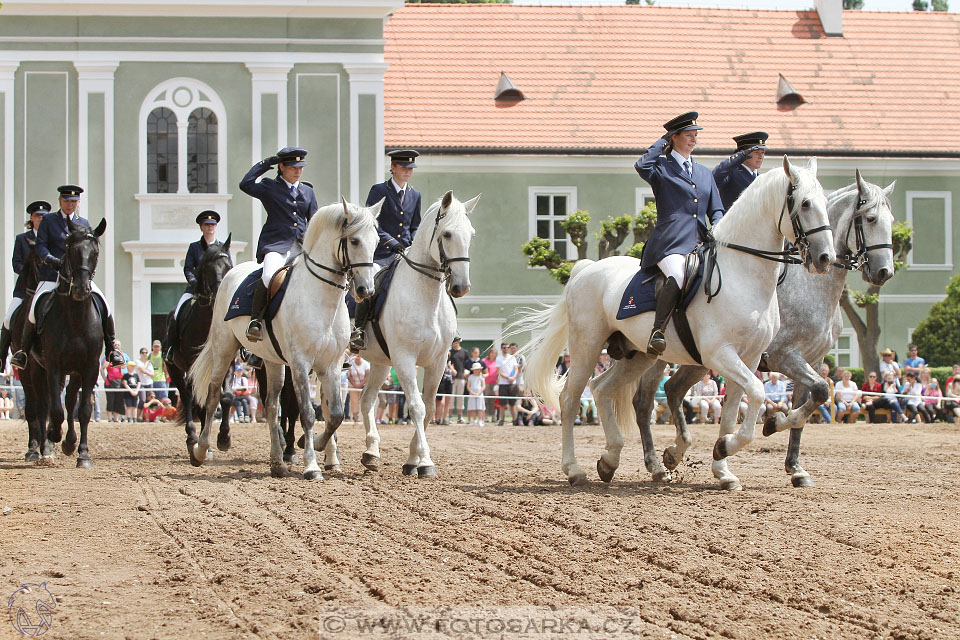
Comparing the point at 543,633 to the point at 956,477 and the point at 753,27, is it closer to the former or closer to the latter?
the point at 956,477

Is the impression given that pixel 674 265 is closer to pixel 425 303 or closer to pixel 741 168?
pixel 741 168

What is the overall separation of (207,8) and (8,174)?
6754 millimetres

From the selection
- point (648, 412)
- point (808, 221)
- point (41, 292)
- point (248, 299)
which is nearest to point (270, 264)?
point (248, 299)

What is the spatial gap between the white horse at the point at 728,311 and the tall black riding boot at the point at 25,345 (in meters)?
6.25

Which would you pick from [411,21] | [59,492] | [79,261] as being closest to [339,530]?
[59,492]

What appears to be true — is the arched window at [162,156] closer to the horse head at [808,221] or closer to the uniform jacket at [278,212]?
the uniform jacket at [278,212]

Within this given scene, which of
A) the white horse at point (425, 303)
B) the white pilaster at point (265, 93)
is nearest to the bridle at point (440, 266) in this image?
the white horse at point (425, 303)

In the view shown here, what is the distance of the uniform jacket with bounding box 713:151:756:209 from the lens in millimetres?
12281

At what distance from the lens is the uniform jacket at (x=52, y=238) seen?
1379 cm

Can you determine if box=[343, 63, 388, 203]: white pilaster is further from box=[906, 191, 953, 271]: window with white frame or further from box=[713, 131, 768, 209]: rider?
box=[713, 131, 768, 209]: rider

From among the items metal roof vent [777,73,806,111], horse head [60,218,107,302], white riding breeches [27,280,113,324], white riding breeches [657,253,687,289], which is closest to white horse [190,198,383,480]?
horse head [60,218,107,302]

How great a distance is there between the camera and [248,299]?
1243 cm

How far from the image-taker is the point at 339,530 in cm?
834

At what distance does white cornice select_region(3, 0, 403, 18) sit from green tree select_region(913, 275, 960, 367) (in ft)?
55.5
